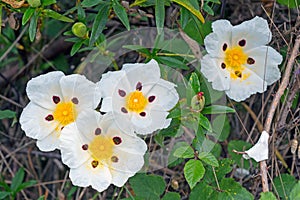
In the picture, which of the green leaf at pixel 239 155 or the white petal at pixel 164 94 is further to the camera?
the green leaf at pixel 239 155

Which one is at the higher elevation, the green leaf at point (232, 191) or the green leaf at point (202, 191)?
the green leaf at point (232, 191)

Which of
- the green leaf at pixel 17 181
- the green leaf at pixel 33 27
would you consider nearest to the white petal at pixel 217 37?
the green leaf at pixel 33 27

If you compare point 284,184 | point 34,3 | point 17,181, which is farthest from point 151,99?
point 17,181

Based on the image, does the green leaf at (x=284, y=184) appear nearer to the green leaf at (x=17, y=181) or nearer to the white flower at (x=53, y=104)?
the white flower at (x=53, y=104)

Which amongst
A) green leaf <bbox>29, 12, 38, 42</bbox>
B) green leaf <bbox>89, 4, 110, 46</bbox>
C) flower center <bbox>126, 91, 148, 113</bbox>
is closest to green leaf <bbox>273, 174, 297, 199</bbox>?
flower center <bbox>126, 91, 148, 113</bbox>

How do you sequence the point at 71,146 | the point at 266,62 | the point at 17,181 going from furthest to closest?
the point at 17,181 < the point at 266,62 < the point at 71,146

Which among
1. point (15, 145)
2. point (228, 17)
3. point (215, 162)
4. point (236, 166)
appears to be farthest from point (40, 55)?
point (215, 162)

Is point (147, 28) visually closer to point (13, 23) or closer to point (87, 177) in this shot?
point (13, 23)

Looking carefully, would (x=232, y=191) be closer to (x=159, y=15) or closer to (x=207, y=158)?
(x=207, y=158)
